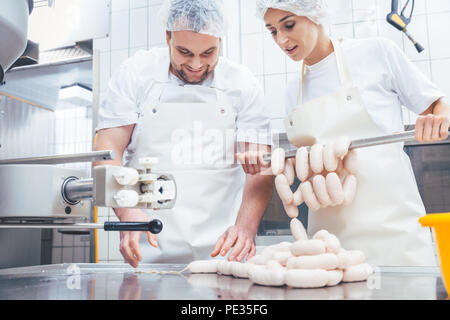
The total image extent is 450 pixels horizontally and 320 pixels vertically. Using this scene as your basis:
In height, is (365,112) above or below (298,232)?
above

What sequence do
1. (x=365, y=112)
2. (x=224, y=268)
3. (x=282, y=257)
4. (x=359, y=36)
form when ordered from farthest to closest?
1. (x=359, y=36)
2. (x=365, y=112)
3. (x=224, y=268)
4. (x=282, y=257)

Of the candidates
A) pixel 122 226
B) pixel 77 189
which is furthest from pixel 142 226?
→ pixel 77 189

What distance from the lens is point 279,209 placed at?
233cm

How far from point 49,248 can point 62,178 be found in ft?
10.9

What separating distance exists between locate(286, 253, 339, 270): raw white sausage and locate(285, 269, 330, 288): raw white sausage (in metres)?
0.02

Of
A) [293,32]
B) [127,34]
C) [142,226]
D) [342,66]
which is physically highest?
[127,34]

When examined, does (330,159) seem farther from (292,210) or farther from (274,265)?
(274,265)

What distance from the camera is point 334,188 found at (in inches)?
43.8

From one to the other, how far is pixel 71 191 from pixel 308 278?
1.61 feet

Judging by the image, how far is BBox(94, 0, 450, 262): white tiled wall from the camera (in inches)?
95.7

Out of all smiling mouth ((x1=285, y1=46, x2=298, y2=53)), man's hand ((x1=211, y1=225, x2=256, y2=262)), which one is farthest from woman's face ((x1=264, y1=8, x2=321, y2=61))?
man's hand ((x1=211, y1=225, x2=256, y2=262))

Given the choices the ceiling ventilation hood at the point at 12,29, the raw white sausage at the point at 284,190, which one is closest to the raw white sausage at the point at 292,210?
the raw white sausage at the point at 284,190

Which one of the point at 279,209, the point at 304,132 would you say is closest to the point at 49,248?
the point at 279,209

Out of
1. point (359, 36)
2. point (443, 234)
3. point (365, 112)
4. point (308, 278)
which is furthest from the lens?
point (359, 36)
